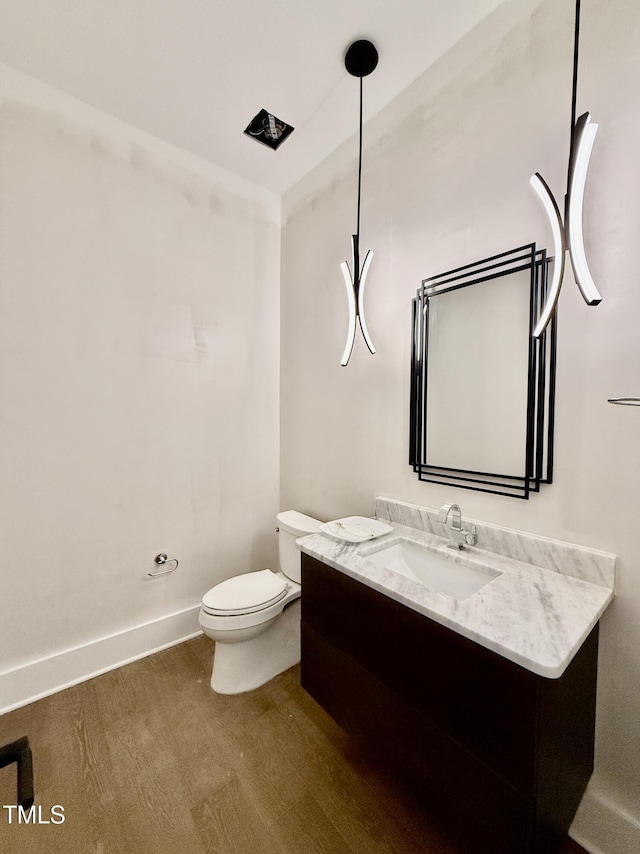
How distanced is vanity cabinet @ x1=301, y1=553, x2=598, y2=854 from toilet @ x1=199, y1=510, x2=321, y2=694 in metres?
0.57

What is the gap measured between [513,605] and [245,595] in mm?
1249

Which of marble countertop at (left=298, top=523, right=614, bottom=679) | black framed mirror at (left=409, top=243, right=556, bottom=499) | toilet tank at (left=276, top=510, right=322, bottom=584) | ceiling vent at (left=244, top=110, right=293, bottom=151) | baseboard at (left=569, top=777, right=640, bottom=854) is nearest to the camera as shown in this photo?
marble countertop at (left=298, top=523, right=614, bottom=679)

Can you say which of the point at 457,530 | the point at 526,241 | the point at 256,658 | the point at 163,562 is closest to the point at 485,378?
the point at 526,241

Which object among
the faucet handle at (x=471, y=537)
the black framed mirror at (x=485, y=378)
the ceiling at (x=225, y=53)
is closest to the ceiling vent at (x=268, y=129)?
the ceiling at (x=225, y=53)

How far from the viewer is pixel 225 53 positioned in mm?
1515

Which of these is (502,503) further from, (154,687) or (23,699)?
(23,699)

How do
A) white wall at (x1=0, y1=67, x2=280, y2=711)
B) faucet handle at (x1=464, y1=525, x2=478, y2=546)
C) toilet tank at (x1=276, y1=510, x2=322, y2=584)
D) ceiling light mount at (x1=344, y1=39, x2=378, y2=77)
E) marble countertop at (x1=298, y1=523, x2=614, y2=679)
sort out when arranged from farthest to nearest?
toilet tank at (x1=276, y1=510, x2=322, y2=584) → white wall at (x1=0, y1=67, x2=280, y2=711) → ceiling light mount at (x1=344, y1=39, x2=378, y2=77) → faucet handle at (x1=464, y1=525, x2=478, y2=546) → marble countertop at (x1=298, y1=523, x2=614, y2=679)

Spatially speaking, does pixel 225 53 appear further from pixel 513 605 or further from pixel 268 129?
pixel 513 605

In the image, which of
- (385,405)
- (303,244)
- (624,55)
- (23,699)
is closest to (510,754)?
(385,405)

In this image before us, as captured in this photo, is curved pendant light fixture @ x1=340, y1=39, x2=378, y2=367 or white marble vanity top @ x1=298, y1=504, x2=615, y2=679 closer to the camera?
white marble vanity top @ x1=298, y1=504, x2=615, y2=679

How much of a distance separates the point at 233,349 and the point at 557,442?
1816 millimetres

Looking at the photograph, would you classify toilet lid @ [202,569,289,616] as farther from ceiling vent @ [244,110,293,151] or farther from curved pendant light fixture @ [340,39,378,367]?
ceiling vent @ [244,110,293,151]

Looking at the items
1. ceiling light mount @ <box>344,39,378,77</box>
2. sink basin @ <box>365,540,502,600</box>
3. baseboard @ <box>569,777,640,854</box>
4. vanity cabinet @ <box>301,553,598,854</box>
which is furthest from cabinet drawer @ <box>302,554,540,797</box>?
ceiling light mount @ <box>344,39,378,77</box>

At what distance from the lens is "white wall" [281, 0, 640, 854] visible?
1.06m
